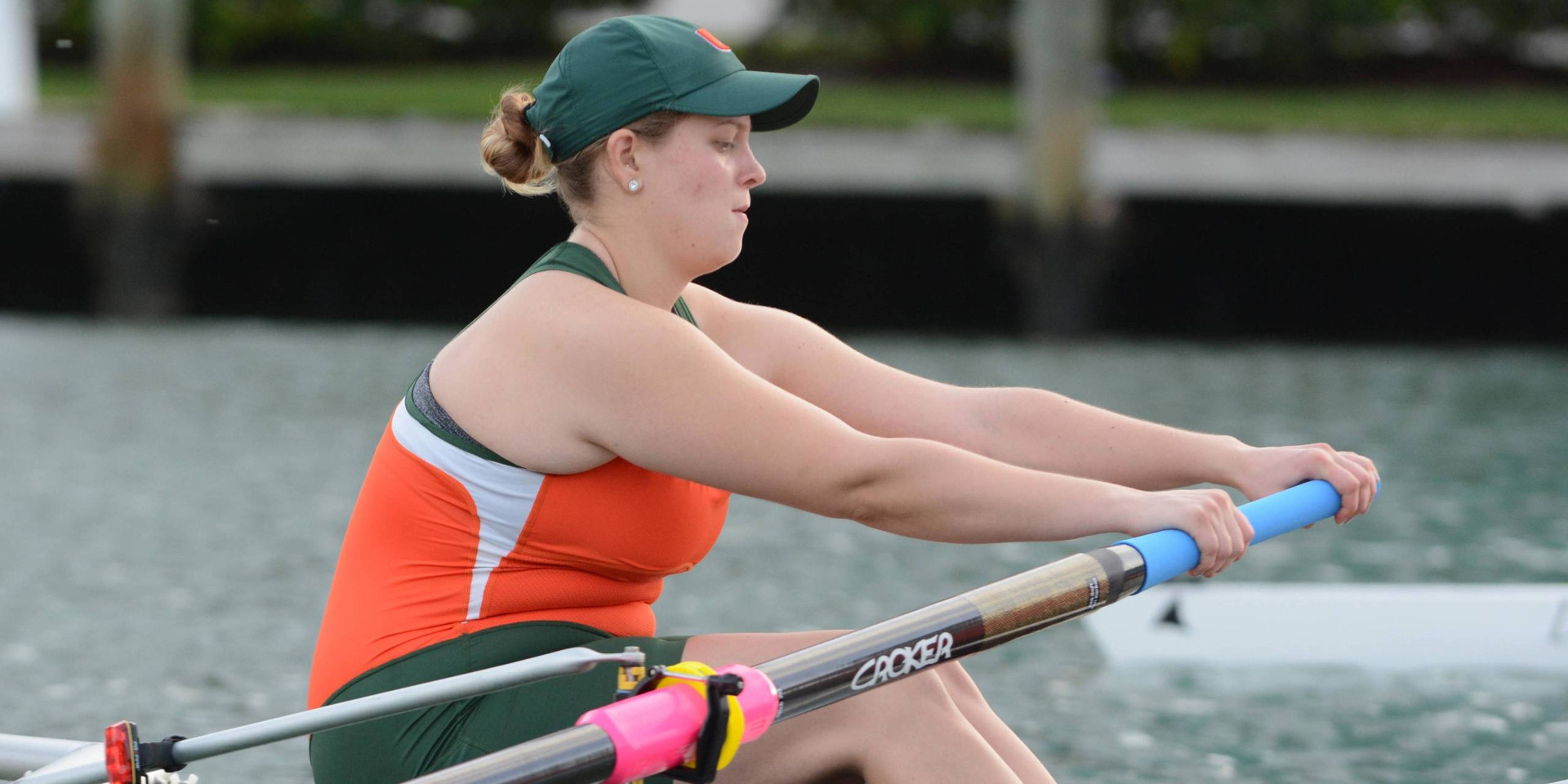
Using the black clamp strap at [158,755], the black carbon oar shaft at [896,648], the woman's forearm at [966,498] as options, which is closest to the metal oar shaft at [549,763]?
the black carbon oar shaft at [896,648]

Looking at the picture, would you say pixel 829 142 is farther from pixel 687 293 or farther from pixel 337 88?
pixel 687 293

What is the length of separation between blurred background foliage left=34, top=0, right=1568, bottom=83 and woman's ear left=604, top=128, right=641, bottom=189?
54.3 feet

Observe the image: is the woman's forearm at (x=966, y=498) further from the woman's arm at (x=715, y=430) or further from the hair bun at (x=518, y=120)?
the hair bun at (x=518, y=120)

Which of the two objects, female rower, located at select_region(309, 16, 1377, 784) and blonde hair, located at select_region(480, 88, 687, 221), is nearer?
female rower, located at select_region(309, 16, 1377, 784)

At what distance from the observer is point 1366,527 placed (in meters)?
7.23

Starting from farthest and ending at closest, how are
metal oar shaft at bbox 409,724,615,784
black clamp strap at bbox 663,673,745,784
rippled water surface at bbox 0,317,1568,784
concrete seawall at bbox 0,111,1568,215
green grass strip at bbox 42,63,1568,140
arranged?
green grass strip at bbox 42,63,1568,140 → concrete seawall at bbox 0,111,1568,215 → rippled water surface at bbox 0,317,1568,784 → black clamp strap at bbox 663,673,745,784 → metal oar shaft at bbox 409,724,615,784

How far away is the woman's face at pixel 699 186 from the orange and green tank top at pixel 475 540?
0.10 metres

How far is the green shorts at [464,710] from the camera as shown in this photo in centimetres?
213

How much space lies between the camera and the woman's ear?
2207mm

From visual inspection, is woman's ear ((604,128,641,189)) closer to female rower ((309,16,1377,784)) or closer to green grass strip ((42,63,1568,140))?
female rower ((309,16,1377,784))

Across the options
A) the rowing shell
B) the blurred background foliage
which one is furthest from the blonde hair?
the blurred background foliage

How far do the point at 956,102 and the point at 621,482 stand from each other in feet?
49.9

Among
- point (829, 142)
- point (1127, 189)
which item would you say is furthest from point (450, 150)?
point (1127, 189)

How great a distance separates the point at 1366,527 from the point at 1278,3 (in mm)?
12893
